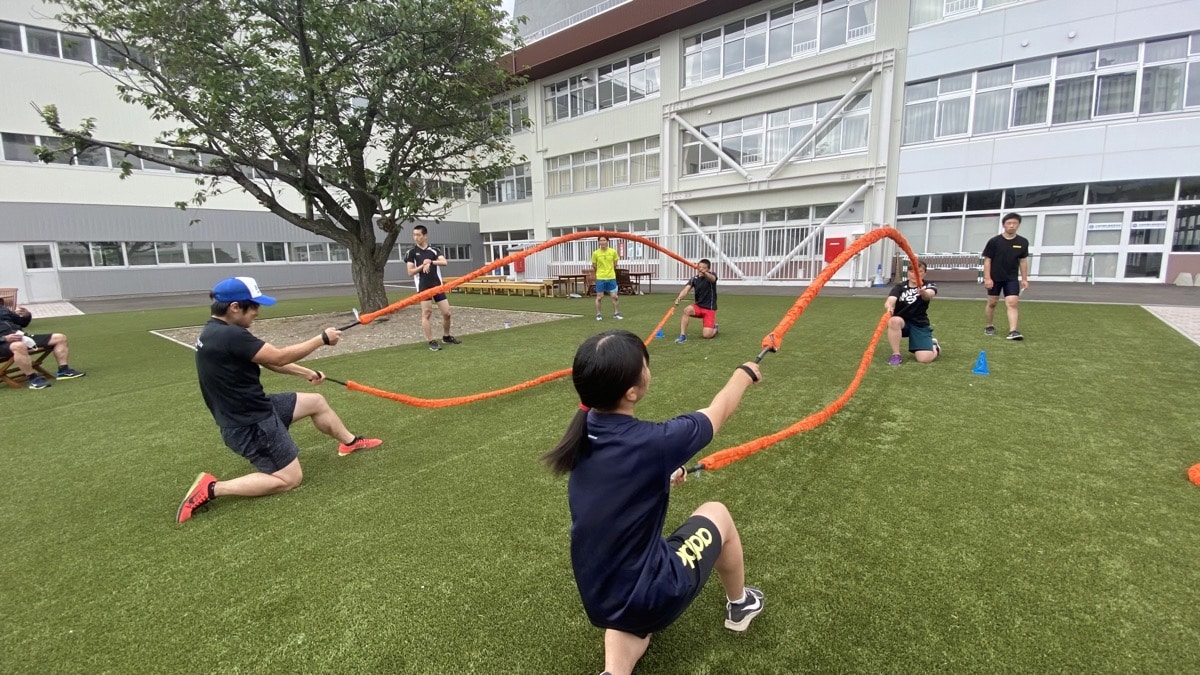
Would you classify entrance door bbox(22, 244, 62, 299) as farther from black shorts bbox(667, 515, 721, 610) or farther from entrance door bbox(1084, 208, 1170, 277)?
entrance door bbox(1084, 208, 1170, 277)

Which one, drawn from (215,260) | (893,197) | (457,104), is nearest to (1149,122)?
(893,197)

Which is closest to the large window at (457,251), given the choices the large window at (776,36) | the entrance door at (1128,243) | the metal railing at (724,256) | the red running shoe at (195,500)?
the metal railing at (724,256)

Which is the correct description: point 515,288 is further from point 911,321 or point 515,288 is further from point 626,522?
point 626,522

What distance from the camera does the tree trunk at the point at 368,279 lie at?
13227 mm

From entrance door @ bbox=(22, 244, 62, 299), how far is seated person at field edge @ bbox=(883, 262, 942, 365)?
32923 millimetres

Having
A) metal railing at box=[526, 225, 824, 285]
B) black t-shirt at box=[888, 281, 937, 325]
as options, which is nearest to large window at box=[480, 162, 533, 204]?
metal railing at box=[526, 225, 824, 285]

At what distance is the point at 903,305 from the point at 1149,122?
16447 mm

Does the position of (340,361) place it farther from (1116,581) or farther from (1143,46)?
(1143,46)

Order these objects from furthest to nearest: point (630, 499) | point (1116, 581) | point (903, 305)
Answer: point (903, 305) < point (1116, 581) < point (630, 499)

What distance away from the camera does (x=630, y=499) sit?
1924 millimetres

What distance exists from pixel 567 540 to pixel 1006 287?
8.99m

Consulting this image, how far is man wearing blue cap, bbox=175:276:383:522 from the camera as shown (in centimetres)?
367

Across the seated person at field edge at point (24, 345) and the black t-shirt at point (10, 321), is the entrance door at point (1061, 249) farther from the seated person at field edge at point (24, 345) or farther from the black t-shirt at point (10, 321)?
the black t-shirt at point (10, 321)

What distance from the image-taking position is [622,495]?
1911 millimetres
